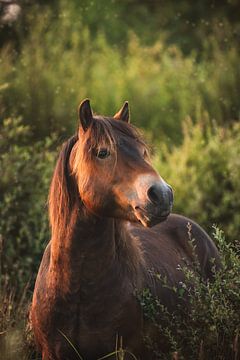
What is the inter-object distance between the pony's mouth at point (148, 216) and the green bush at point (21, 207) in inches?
127

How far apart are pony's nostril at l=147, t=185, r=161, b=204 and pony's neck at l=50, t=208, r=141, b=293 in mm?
459

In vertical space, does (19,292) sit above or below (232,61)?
above

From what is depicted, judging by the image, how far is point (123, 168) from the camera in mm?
4070

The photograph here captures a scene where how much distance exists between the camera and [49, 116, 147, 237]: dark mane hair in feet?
13.7

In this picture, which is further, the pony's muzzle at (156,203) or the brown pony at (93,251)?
the brown pony at (93,251)

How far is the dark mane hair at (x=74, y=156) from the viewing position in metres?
4.17

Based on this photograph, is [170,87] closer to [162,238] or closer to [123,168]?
[162,238]

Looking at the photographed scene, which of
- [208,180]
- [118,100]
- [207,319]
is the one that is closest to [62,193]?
[207,319]

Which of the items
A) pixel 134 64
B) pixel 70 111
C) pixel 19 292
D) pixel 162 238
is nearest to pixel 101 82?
pixel 134 64

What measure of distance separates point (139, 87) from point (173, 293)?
885cm

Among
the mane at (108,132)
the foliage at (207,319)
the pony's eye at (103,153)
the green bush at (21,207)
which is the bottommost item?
the green bush at (21,207)

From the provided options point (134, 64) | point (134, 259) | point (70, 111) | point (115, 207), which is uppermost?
point (115, 207)

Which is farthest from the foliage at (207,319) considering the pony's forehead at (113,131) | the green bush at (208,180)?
the green bush at (208,180)

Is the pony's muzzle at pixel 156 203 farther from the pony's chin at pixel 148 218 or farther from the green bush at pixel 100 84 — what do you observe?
the green bush at pixel 100 84
